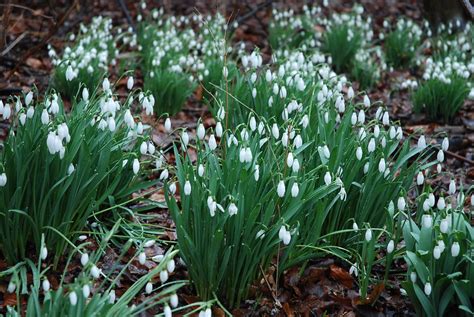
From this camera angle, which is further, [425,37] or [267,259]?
[425,37]

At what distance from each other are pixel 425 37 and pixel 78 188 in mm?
6194

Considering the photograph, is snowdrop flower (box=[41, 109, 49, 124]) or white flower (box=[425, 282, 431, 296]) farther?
snowdrop flower (box=[41, 109, 49, 124])

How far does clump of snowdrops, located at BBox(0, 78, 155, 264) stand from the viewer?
2.95 meters

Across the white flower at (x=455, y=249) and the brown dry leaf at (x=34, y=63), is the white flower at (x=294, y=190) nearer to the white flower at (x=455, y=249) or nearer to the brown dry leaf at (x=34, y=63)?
the white flower at (x=455, y=249)

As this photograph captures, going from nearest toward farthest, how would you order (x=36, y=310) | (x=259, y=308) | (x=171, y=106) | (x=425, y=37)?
(x=36, y=310), (x=259, y=308), (x=171, y=106), (x=425, y=37)

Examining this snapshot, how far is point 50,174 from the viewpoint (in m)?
2.99

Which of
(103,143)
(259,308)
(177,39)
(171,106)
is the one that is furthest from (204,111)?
(259,308)

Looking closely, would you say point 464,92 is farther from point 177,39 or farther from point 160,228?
point 160,228

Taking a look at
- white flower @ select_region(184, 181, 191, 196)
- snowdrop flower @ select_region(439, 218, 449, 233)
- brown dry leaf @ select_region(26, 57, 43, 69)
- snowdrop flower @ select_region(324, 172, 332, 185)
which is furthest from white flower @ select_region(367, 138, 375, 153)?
brown dry leaf @ select_region(26, 57, 43, 69)

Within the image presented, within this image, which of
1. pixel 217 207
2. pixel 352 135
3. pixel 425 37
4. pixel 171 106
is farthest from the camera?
pixel 425 37

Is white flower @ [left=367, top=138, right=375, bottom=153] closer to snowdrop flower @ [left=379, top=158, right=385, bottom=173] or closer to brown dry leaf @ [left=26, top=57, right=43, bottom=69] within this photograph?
snowdrop flower @ [left=379, top=158, right=385, bottom=173]

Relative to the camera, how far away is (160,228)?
3619mm

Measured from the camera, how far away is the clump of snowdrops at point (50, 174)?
9.66 feet

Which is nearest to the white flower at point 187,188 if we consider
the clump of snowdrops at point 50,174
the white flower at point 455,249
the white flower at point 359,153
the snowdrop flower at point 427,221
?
the clump of snowdrops at point 50,174
